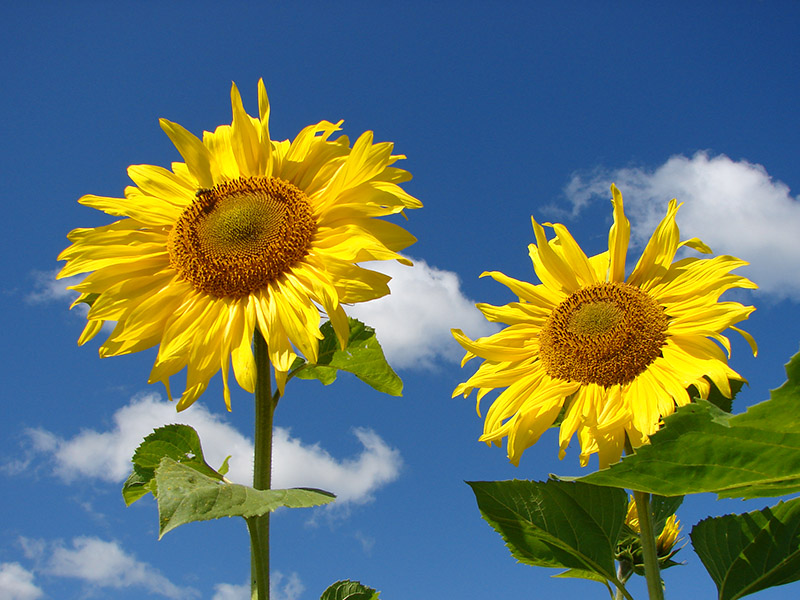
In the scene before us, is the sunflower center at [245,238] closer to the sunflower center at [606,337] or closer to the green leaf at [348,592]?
the green leaf at [348,592]

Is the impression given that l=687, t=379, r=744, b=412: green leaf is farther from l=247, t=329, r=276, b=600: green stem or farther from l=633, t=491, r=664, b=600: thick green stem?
l=247, t=329, r=276, b=600: green stem

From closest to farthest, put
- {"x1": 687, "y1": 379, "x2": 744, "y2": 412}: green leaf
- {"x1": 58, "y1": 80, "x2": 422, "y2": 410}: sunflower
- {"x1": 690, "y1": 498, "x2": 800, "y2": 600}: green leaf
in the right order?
{"x1": 58, "y1": 80, "x2": 422, "y2": 410}: sunflower, {"x1": 690, "y1": 498, "x2": 800, "y2": 600}: green leaf, {"x1": 687, "y1": 379, "x2": 744, "y2": 412}: green leaf

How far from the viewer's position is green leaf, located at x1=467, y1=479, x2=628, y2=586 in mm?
2994

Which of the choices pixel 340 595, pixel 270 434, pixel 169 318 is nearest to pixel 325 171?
pixel 169 318

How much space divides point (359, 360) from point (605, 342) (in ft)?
4.20

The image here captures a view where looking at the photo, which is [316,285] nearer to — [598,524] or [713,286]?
[598,524]

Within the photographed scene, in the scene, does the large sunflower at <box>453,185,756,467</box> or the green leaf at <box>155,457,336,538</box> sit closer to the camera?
the green leaf at <box>155,457,336,538</box>

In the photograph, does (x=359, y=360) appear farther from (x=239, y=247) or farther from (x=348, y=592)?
(x=348, y=592)

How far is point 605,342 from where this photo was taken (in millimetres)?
3557

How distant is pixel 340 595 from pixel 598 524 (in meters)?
1.12

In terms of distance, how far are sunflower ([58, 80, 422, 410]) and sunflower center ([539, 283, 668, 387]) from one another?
4.12 ft

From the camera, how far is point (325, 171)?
306 cm

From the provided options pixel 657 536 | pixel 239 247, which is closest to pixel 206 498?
pixel 239 247

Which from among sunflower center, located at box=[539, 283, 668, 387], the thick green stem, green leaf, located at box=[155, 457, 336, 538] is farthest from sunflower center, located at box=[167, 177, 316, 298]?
the thick green stem
